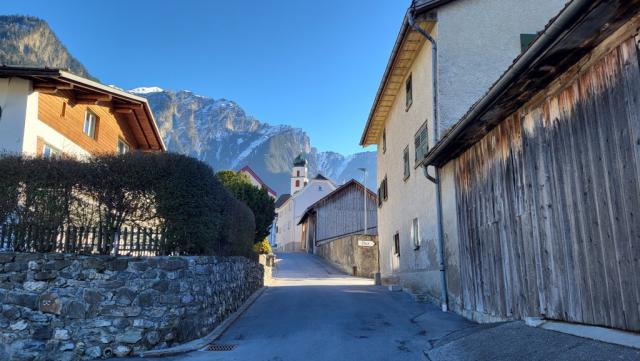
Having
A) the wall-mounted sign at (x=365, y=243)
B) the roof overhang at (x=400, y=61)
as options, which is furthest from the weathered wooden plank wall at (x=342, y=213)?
the roof overhang at (x=400, y=61)

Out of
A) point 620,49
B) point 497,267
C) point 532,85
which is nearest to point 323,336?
point 497,267

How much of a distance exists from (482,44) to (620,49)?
830 cm

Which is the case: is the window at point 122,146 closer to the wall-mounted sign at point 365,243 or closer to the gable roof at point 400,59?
the gable roof at point 400,59

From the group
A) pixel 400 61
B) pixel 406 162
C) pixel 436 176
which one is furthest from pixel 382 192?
pixel 436 176

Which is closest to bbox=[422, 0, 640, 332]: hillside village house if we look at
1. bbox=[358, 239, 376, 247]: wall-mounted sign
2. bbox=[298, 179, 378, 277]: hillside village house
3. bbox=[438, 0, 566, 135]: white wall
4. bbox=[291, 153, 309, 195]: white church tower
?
bbox=[438, 0, 566, 135]: white wall

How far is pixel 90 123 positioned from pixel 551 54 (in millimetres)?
16853

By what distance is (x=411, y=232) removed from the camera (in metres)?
16.0

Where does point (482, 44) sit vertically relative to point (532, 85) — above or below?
above

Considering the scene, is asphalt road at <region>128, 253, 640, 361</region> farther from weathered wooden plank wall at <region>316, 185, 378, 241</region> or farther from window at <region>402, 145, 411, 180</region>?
weathered wooden plank wall at <region>316, 185, 378, 241</region>

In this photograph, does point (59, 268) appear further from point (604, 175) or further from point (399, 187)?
point (399, 187)

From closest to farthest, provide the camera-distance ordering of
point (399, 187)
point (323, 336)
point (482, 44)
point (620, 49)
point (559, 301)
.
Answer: point (620, 49) < point (559, 301) < point (323, 336) < point (482, 44) < point (399, 187)

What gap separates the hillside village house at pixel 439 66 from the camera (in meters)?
12.7

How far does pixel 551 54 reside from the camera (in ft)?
18.8

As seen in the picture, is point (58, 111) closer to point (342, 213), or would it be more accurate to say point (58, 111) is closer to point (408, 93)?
point (408, 93)
